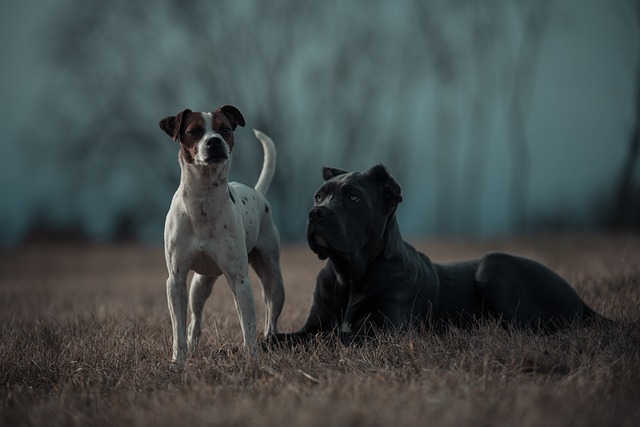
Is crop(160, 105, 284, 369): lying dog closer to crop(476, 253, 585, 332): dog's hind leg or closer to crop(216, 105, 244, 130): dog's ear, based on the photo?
crop(216, 105, 244, 130): dog's ear

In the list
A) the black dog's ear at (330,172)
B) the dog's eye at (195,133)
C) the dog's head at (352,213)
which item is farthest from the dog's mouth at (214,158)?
the black dog's ear at (330,172)

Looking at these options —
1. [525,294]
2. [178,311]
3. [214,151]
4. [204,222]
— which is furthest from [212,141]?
[525,294]

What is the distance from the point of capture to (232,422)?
2930 mm

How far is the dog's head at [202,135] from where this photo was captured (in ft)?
15.1

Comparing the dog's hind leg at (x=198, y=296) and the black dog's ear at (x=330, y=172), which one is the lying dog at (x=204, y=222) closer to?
the dog's hind leg at (x=198, y=296)

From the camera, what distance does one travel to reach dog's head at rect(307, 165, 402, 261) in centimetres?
457

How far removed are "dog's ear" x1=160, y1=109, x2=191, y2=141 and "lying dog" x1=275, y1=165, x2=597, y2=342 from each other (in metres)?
1.15

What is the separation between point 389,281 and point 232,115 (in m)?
1.79

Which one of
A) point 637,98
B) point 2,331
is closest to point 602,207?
point 637,98

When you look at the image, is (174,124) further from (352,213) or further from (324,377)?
(324,377)

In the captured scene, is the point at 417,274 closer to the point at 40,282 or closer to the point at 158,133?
the point at 40,282

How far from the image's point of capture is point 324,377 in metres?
3.85

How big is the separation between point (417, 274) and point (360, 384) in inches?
70.1

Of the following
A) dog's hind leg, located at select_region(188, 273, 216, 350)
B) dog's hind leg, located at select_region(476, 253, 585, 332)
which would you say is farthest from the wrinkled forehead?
dog's hind leg, located at select_region(188, 273, 216, 350)
